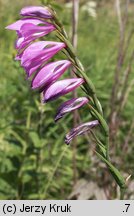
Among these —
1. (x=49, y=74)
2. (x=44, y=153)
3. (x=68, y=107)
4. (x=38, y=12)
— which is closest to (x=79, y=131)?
(x=68, y=107)

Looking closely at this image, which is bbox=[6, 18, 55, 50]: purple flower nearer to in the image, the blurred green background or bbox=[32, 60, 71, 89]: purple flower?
bbox=[32, 60, 71, 89]: purple flower

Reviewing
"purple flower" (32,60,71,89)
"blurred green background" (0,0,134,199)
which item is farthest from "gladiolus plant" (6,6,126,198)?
"blurred green background" (0,0,134,199)

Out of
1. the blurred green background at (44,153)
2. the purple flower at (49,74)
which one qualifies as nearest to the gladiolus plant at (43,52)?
the purple flower at (49,74)

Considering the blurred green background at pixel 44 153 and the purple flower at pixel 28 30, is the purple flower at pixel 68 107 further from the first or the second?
the blurred green background at pixel 44 153

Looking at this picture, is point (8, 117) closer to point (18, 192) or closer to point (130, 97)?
point (18, 192)

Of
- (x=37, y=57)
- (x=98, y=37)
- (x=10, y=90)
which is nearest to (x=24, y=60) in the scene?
(x=37, y=57)

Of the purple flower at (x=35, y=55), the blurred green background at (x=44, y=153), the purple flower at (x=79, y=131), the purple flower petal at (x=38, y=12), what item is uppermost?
the purple flower petal at (x=38, y=12)
